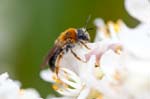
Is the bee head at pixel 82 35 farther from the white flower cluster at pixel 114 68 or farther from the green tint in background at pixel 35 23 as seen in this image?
the green tint in background at pixel 35 23

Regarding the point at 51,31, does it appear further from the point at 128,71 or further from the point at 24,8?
the point at 128,71

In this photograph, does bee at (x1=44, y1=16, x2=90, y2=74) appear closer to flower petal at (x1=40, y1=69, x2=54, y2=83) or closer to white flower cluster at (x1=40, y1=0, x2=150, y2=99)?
white flower cluster at (x1=40, y1=0, x2=150, y2=99)

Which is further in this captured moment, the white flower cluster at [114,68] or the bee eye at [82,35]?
the bee eye at [82,35]

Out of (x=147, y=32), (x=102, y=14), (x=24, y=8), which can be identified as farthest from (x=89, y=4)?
(x=147, y=32)

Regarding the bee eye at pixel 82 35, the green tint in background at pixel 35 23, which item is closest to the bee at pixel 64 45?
the bee eye at pixel 82 35

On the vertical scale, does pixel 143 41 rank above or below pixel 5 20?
below

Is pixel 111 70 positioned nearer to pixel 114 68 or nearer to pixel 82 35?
pixel 114 68

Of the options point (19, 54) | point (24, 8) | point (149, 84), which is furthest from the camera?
point (24, 8)

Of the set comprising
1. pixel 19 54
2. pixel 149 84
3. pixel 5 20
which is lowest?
pixel 149 84

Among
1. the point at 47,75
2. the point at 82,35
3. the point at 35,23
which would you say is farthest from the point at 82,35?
the point at 35,23
